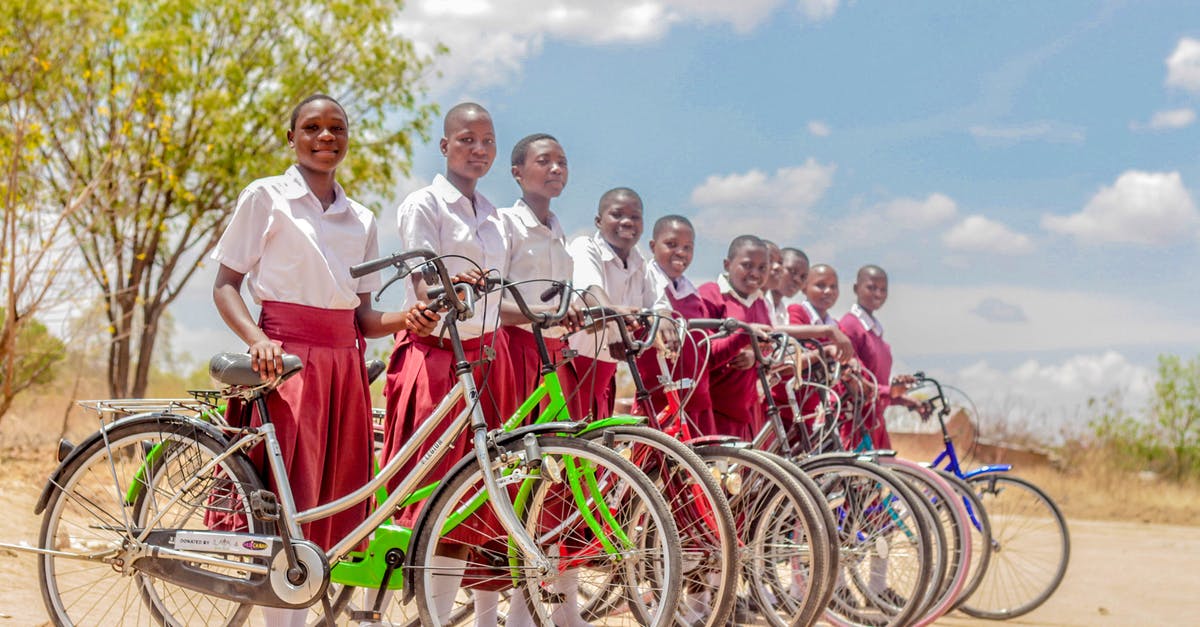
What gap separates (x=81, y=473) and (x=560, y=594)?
5.67 feet

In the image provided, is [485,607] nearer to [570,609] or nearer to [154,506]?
[570,609]

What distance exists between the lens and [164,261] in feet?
51.0

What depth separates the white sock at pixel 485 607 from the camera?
434 cm

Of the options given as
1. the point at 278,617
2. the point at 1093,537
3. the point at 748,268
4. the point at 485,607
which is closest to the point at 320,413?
the point at 278,617

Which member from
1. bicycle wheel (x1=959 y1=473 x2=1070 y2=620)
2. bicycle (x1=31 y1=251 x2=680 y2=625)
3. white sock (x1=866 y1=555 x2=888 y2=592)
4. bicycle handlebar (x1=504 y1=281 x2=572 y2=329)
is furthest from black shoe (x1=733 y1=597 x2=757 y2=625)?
bicycle wheel (x1=959 y1=473 x2=1070 y2=620)

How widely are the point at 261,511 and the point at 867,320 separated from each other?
4953mm

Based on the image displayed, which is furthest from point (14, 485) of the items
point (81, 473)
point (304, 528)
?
point (304, 528)

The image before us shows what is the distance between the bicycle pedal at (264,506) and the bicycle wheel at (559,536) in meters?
0.52

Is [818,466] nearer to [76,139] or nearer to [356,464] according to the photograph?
[356,464]

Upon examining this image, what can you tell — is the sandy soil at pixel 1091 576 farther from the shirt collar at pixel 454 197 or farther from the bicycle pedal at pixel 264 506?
the shirt collar at pixel 454 197

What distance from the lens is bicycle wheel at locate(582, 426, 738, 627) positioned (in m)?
3.69

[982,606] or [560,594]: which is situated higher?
[560,594]

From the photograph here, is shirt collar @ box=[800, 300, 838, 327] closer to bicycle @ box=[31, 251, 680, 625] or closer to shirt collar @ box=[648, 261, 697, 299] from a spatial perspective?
shirt collar @ box=[648, 261, 697, 299]

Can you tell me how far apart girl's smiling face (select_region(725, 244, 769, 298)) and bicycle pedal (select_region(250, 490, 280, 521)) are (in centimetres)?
325
